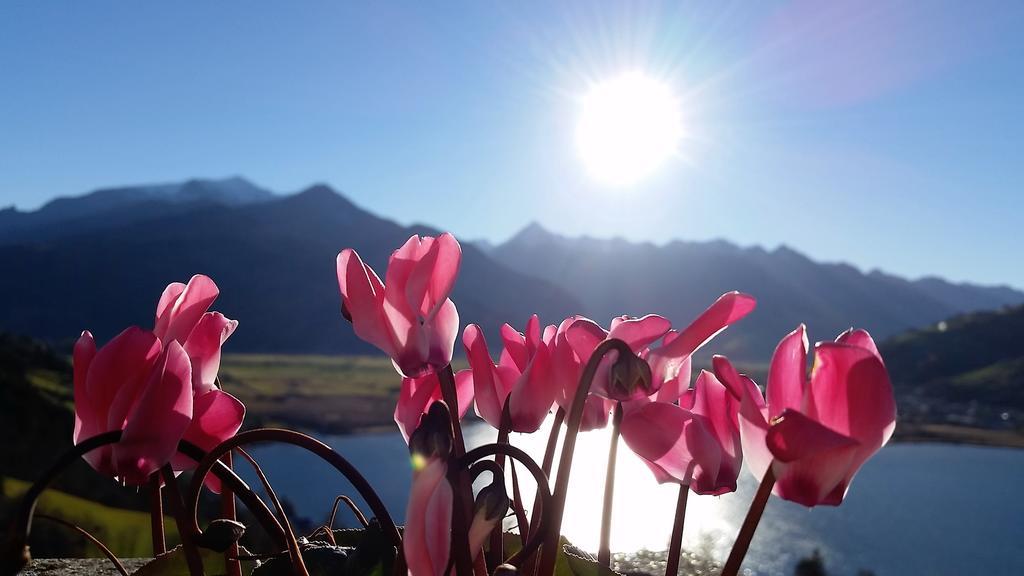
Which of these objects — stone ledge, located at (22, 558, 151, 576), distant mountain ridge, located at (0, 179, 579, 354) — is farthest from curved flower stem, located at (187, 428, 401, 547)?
distant mountain ridge, located at (0, 179, 579, 354)

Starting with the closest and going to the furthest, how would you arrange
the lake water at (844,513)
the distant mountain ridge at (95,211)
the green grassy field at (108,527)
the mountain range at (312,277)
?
the green grassy field at (108,527) → the lake water at (844,513) → the mountain range at (312,277) → the distant mountain ridge at (95,211)

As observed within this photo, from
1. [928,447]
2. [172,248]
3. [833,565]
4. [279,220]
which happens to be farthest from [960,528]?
[279,220]

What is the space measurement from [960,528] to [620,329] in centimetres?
2676

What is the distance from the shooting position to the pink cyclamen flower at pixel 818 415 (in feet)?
1.93

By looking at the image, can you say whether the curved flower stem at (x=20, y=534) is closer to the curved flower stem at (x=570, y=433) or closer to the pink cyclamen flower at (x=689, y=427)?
the curved flower stem at (x=570, y=433)

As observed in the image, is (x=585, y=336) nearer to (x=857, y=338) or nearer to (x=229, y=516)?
(x=857, y=338)

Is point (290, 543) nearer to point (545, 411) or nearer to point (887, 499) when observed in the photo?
point (545, 411)

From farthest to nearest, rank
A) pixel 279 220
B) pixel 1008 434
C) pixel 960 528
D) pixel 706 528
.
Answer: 1. pixel 279 220
2. pixel 1008 434
3. pixel 960 528
4. pixel 706 528

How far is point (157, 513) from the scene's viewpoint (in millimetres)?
844

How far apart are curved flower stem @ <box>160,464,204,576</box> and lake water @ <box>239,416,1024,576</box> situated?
34.7 ft

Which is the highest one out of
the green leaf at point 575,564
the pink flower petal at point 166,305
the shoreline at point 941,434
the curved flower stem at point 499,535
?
the pink flower petal at point 166,305

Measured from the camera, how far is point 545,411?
777 millimetres

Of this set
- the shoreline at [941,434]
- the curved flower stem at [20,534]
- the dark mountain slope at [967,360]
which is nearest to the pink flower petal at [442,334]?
the curved flower stem at [20,534]

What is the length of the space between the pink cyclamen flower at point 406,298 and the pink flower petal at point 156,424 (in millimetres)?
162
